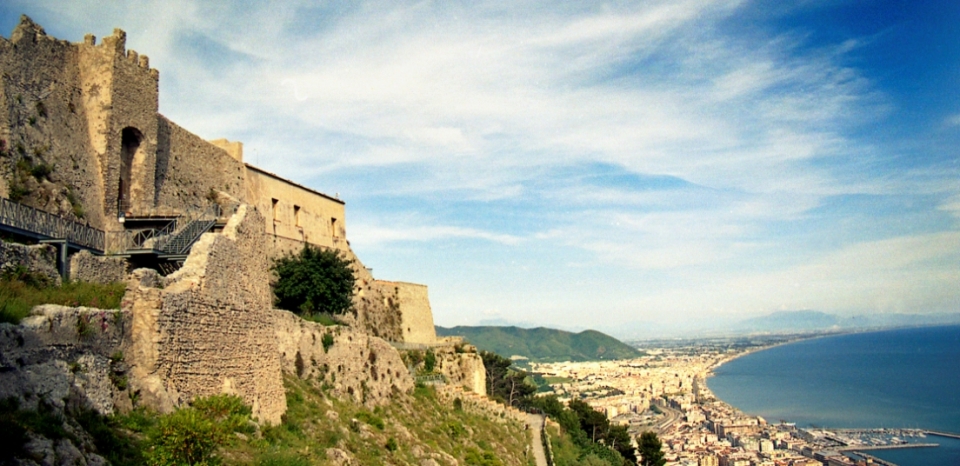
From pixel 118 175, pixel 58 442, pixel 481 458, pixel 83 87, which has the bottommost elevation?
pixel 481 458

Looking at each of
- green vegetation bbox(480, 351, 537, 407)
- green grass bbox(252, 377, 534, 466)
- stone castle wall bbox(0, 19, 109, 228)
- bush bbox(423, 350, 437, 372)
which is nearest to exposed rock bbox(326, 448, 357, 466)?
green grass bbox(252, 377, 534, 466)

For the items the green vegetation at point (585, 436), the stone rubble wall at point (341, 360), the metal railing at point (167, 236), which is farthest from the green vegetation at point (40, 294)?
the green vegetation at point (585, 436)

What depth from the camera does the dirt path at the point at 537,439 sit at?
33.5 metres

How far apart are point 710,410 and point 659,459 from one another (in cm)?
5625

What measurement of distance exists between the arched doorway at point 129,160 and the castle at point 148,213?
0.04 m

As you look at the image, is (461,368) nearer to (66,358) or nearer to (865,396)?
(66,358)

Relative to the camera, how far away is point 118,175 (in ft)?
62.2

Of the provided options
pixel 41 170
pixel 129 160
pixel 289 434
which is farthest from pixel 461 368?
pixel 41 170

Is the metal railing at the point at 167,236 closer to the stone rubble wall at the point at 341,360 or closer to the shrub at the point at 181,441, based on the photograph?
the stone rubble wall at the point at 341,360

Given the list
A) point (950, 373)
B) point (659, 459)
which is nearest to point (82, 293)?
point (659, 459)

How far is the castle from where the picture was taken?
11.1m

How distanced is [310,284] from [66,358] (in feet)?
66.6

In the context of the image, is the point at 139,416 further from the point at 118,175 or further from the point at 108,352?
the point at 118,175

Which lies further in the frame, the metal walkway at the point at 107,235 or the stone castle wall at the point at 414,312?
the stone castle wall at the point at 414,312
